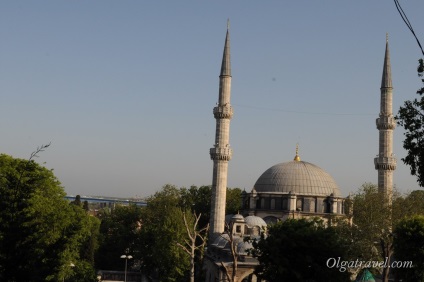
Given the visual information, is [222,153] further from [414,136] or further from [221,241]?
[414,136]

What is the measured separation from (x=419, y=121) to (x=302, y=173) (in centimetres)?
4092

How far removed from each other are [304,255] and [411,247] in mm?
6974

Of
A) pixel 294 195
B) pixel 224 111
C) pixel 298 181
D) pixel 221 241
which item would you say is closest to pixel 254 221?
pixel 294 195

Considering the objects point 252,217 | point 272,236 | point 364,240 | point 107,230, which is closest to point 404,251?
point 364,240

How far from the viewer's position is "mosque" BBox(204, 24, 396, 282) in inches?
1721

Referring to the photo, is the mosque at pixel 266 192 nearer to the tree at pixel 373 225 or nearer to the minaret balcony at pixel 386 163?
the minaret balcony at pixel 386 163

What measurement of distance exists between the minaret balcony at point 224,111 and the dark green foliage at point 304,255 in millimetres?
24040

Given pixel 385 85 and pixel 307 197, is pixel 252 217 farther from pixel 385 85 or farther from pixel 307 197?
pixel 385 85

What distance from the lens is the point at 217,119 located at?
50281mm

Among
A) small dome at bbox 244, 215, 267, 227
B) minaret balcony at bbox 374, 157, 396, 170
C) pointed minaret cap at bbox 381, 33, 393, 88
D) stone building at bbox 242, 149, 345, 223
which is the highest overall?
pointed minaret cap at bbox 381, 33, 393, 88

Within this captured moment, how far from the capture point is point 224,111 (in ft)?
163

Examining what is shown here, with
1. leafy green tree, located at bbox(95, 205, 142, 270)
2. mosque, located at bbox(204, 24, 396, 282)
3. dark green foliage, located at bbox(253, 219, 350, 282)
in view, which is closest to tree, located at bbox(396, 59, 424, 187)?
dark green foliage, located at bbox(253, 219, 350, 282)

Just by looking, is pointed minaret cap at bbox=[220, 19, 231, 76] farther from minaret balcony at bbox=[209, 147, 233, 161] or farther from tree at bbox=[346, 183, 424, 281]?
tree at bbox=[346, 183, 424, 281]

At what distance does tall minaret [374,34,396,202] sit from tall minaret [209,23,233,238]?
42.7 feet
